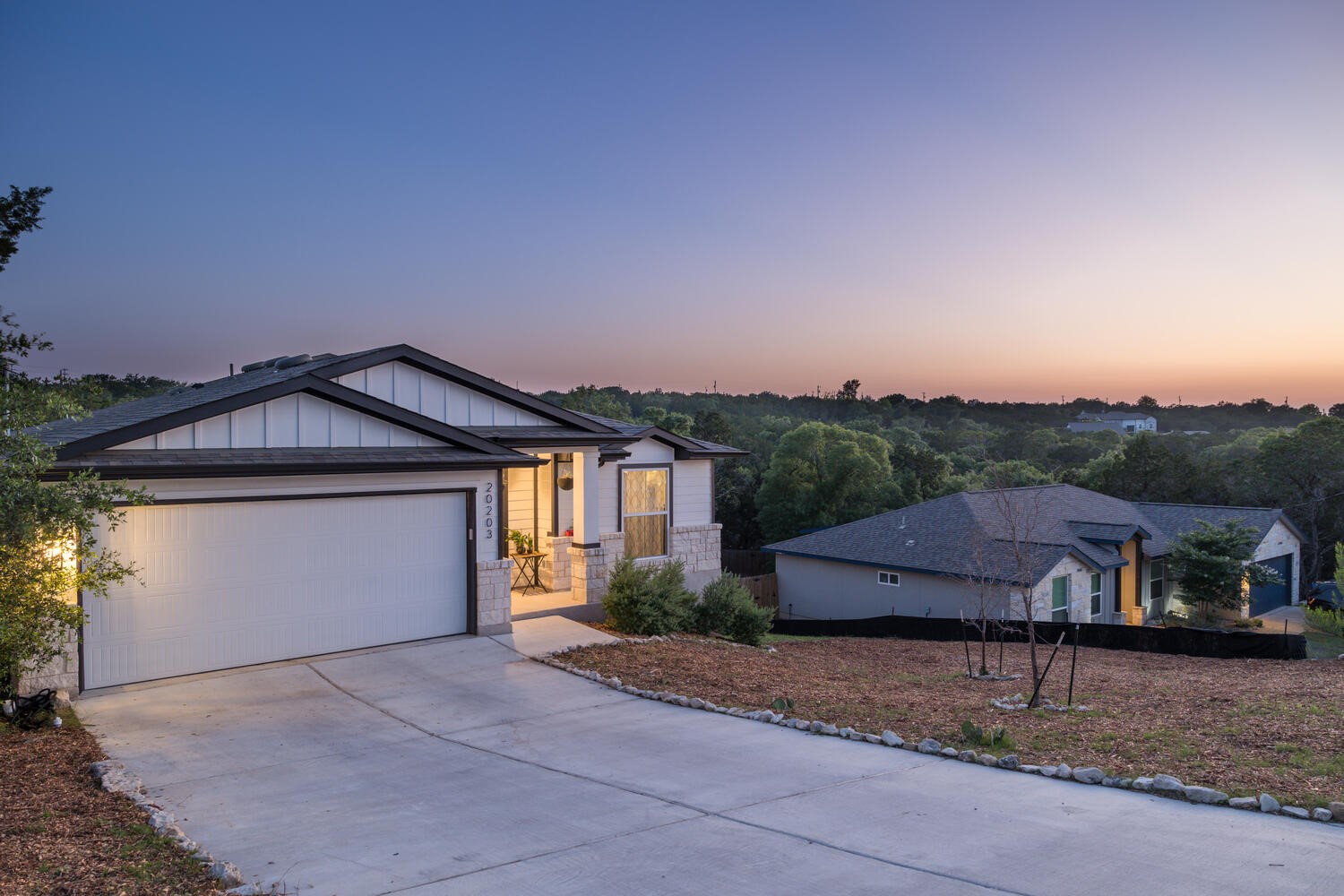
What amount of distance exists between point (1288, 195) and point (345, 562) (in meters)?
21.4

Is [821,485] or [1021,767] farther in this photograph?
[821,485]

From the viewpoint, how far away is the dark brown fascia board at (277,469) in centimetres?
966

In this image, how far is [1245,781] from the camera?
687cm

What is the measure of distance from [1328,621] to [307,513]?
62.2ft

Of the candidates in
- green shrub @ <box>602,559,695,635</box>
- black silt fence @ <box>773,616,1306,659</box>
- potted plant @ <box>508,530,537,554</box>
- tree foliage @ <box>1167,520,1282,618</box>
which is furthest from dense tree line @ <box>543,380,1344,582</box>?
potted plant @ <box>508,530,537,554</box>

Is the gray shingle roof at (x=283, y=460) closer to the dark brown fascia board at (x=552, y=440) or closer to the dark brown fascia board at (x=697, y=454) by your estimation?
the dark brown fascia board at (x=552, y=440)

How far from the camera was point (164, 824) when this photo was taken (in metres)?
6.02

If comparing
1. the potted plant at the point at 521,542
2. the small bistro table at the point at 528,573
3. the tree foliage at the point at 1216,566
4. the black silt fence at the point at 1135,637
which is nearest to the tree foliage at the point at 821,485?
the tree foliage at the point at 1216,566

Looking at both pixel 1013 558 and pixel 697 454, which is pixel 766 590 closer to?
pixel 1013 558

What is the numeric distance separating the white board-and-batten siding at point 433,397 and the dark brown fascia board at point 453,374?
0.11 meters

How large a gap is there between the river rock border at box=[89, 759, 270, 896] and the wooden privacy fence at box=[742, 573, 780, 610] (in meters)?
21.3

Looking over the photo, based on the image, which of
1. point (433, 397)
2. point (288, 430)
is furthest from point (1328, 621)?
point (288, 430)

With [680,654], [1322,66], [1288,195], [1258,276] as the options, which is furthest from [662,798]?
[1258,276]

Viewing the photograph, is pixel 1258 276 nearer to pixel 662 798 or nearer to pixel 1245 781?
pixel 1245 781
